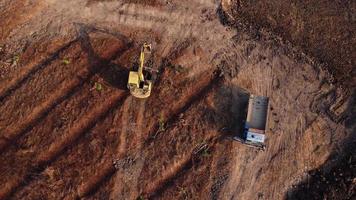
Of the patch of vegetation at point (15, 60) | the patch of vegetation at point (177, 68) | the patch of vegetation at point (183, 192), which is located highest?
the patch of vegetation at point (177, 68)

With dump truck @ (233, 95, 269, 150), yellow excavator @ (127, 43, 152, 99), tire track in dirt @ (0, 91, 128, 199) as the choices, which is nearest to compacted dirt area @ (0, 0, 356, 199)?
tire track in dirt @ (0, 91, 128, 199)

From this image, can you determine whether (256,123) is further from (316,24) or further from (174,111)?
(316,24)

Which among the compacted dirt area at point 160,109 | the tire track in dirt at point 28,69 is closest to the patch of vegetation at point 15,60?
the compacted dirt area at point 160,109

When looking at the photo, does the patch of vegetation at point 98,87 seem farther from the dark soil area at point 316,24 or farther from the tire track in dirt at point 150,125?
the dark soil area at point 316,24

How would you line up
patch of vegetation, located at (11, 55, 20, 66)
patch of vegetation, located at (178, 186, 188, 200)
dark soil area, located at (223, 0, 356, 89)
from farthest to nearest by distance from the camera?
1. dark soil area, located at (223, 0, 356, 89)
2. patch of vegetation, located at (11, 55, 20, 66)
3. patch of vegetation, located at (178, 186, 188, 200)

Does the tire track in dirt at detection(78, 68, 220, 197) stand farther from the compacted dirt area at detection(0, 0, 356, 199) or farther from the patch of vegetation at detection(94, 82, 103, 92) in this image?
the patch of vegetation at detection(94, 82, 103, 92)

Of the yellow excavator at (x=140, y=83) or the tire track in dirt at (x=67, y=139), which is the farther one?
the yellow excavator at (x=140, y=83)

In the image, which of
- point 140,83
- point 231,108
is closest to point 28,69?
point 140,83
